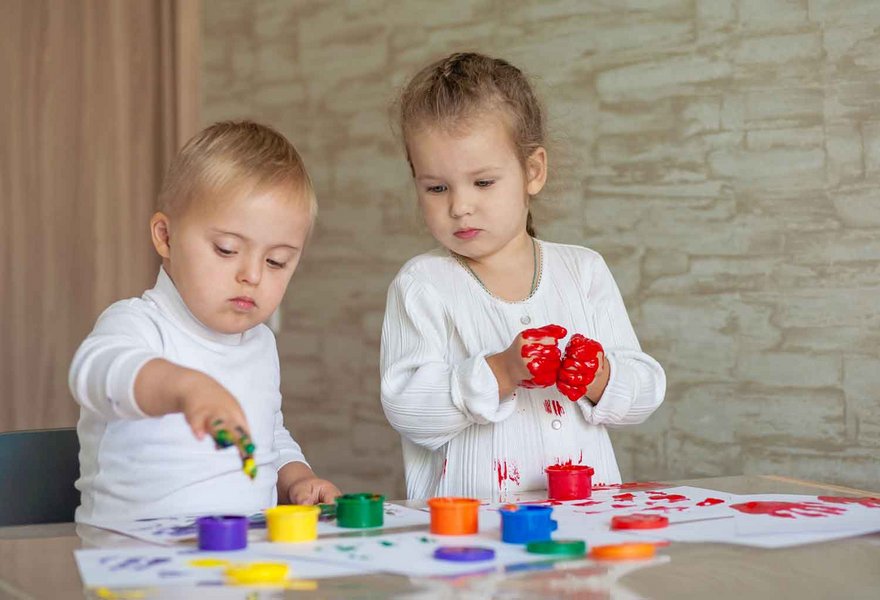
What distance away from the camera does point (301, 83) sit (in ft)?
12.9

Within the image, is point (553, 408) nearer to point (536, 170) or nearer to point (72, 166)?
point (536, 170)

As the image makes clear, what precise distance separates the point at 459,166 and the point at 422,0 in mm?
1920

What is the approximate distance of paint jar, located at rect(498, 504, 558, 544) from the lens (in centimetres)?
111

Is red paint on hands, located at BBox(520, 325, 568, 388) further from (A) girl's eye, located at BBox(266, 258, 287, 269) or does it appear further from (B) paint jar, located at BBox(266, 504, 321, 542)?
(B) paint jar, located at BBox(266, 504, 321, 542)

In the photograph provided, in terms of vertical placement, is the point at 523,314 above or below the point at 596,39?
below

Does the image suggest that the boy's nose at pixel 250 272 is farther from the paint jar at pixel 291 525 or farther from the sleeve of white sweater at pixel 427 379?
the paint jar at pixel 291 525

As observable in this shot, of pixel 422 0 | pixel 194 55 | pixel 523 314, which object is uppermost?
pixel 422 0

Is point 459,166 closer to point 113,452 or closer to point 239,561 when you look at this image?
point 113,452

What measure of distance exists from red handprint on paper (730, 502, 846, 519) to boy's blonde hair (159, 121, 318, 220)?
74 centimetres

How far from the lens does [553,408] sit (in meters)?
1.86

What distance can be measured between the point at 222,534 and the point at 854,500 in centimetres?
82

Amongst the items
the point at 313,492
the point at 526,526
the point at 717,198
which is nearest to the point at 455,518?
the point at 526,526

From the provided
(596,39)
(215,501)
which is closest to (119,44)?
(596,39)

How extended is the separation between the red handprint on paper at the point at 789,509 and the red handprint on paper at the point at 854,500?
0.04m
